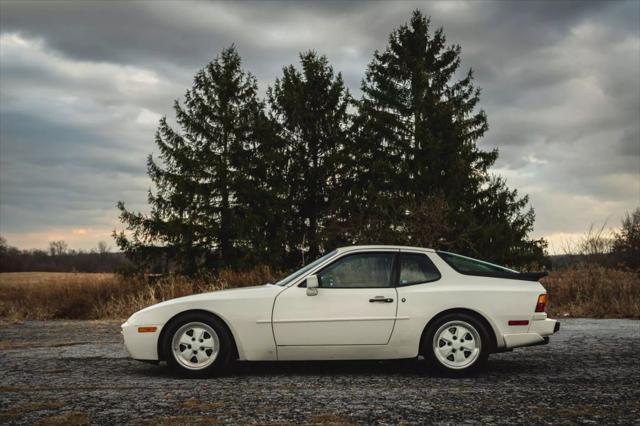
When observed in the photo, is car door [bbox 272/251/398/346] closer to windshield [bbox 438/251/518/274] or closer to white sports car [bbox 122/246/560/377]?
white sports car [bbox 122/246/560/377]

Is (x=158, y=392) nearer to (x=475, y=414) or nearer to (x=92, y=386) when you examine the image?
(x=92, y=386)

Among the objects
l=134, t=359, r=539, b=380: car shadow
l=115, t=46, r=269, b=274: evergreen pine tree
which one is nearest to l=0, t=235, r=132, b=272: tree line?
l=115, t=46, r=269, b=274: evergreen pine tree

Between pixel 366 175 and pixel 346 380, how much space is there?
27.6 metres

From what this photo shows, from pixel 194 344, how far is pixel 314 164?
27503 mm

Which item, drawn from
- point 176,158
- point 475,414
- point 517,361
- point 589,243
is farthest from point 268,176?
point 475,414

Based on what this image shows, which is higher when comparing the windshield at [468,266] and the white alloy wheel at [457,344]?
the windshield at [468,266]

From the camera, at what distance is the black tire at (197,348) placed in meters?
6.71

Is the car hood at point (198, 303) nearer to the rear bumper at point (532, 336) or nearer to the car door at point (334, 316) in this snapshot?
the car door at point (334, 316)

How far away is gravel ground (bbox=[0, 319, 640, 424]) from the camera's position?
4957 millimetres

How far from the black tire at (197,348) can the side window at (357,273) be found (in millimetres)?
1179

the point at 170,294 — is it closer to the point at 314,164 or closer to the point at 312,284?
the point at 312,284

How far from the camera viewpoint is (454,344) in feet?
22.2

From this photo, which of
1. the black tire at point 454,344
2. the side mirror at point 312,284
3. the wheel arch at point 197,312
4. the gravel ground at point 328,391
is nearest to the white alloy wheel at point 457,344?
the black tire at point 454,344

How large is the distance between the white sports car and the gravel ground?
0.26m
